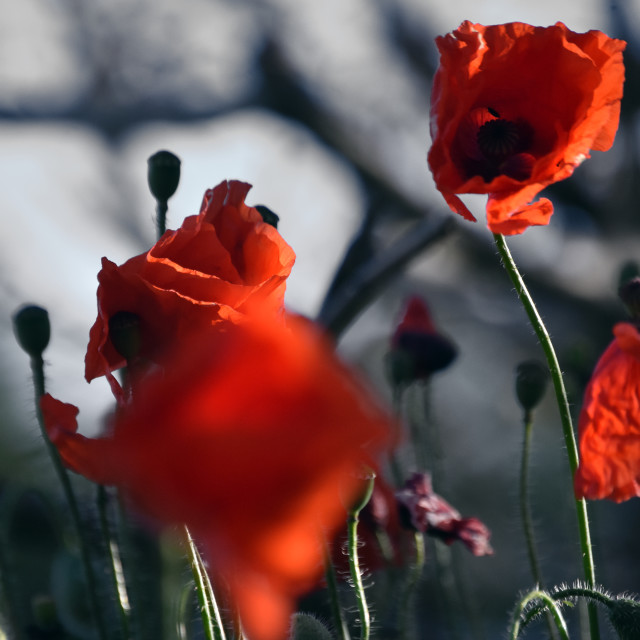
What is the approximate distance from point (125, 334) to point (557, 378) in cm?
17

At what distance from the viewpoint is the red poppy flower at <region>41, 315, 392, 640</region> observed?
0.19 m

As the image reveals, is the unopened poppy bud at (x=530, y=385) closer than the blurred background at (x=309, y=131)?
Yes

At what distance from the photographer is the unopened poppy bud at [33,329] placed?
1.59 feet

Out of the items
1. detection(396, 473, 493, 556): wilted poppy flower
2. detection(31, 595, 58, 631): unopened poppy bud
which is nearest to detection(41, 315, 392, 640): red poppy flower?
detection(396, 473, 493, 556): wilted poppy flower

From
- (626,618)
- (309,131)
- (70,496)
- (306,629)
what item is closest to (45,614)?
(70,496)

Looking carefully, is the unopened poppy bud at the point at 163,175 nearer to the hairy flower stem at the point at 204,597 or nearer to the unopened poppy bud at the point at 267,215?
the unopened poppy bud at the point at 267,215

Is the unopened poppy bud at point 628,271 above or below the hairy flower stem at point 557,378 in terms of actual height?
above

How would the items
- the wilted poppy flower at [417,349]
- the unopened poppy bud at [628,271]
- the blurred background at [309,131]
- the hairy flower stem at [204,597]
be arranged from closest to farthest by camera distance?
the hairy flower stem at [204,597], the unopened poppy bud at [628,271], the wilted poppy flower at [417,349], the blurred background at [309,131]

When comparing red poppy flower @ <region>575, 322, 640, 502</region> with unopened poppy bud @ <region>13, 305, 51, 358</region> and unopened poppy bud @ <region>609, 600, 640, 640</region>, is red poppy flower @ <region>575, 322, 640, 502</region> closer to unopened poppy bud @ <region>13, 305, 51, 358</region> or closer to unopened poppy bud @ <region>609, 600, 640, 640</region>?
unopened poppy bud @ <region>609, 600, 640, 640</region>

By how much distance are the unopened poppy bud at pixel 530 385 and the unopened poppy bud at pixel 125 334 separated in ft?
0.86

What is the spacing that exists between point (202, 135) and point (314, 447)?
4.75 feet

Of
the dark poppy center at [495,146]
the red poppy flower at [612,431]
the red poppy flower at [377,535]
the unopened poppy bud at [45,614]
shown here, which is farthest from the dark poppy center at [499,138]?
the unopened poppy bud at [45,614]

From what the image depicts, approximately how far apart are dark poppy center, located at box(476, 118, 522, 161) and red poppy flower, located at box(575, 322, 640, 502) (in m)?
0.11

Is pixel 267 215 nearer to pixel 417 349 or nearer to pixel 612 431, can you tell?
pixel 612 431
